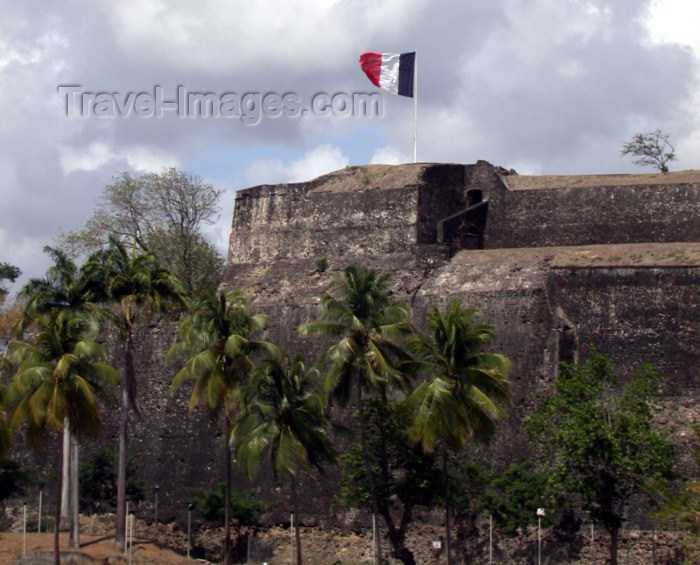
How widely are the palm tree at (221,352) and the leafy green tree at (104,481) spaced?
7.07 metres

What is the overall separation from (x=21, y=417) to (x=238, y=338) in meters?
4.85

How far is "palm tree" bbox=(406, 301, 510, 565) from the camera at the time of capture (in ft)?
84.5

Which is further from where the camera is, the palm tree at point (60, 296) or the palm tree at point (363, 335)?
the palm tree at point (60, 296)

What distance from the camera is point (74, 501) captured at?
31.7m

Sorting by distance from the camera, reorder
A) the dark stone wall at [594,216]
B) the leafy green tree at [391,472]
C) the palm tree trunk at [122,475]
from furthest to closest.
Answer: the dark stone wall at [594,216] → the palm tree trunk at [122,475] → the leafy green tree at [391,472]

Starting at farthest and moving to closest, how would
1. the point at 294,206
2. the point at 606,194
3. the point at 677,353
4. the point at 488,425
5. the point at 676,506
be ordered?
the point at 294,206 < the point at 606,194 < the point at 677,353 < the point at 488,425 < the point at 676,506

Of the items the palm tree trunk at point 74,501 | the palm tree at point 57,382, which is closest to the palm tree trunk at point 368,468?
the palm tree at point 57,382

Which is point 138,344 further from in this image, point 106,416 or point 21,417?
point 21,417

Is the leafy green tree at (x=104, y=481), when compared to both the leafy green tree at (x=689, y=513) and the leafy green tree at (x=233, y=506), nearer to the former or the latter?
the leafy green tree at (x=233, y=506)

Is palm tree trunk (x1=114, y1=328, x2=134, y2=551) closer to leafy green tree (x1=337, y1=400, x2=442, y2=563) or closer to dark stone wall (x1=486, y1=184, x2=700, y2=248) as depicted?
leafy green tree (x1=337, y1=400, x2=442, y2=563)

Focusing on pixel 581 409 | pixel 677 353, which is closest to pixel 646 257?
pixel 677 353

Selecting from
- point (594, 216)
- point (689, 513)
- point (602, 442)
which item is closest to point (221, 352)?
point (602, 442)

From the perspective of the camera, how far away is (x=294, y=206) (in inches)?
1524

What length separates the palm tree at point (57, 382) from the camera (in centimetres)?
2780
